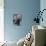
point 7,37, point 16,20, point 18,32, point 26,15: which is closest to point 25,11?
point 26,15

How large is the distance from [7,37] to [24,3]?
1407 millimetres

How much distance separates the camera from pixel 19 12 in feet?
15.8

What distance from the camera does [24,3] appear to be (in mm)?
4801

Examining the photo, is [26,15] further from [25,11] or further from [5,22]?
[5,22]

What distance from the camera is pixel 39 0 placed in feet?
15.8

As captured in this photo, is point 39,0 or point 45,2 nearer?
point 45,2

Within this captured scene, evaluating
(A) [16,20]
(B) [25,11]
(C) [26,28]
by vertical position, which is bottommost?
(C) [26,28]

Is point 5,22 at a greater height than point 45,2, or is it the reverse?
point 45,2

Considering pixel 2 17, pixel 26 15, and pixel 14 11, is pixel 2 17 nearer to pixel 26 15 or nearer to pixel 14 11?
pixel 14 11

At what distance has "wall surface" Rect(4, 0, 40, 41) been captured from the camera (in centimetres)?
478

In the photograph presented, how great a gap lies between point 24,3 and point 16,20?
2.28 feet

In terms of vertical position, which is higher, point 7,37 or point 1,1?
point 1,1

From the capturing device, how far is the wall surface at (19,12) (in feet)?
15.7

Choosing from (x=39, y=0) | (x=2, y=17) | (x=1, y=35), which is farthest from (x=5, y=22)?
(x=39, y=0)
